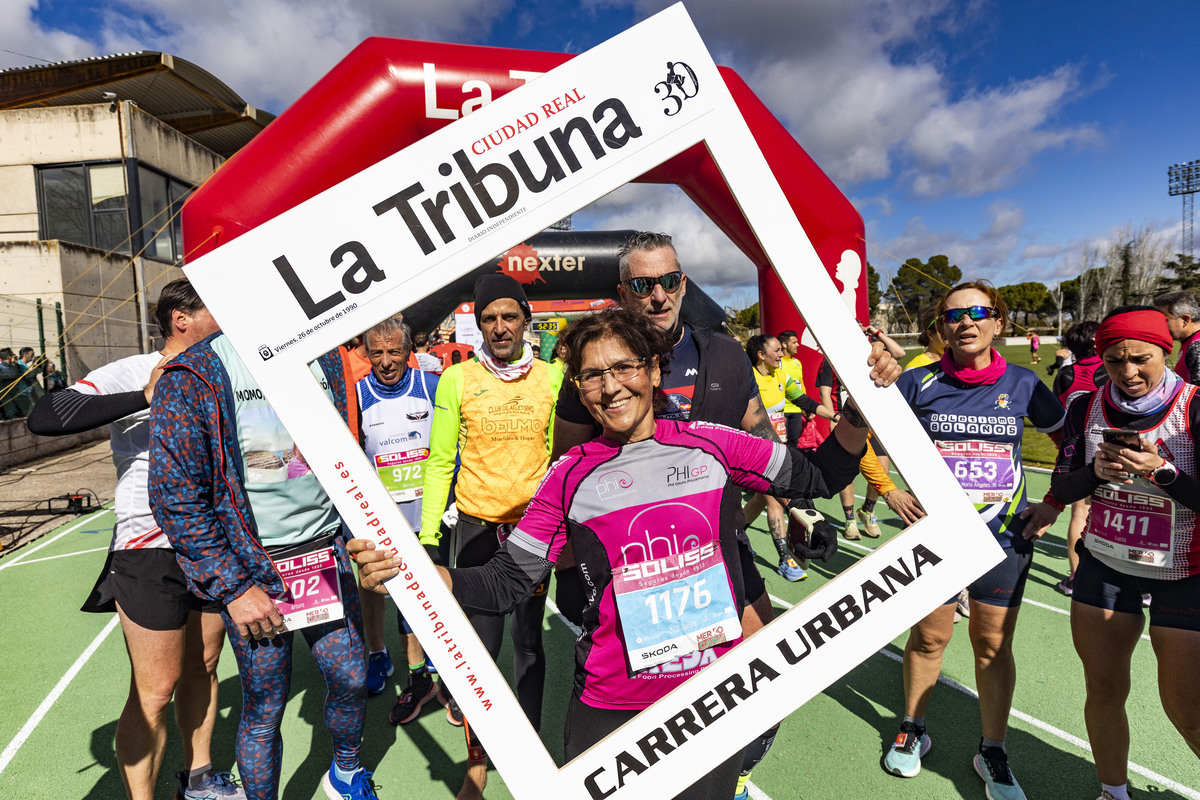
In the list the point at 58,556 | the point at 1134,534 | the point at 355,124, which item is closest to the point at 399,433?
the point at 355,124

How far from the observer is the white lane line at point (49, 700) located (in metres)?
3.05

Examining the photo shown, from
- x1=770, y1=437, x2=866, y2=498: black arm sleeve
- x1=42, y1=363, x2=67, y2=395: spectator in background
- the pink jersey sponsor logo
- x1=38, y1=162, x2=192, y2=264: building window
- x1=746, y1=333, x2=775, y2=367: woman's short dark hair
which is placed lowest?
the pink jersey sponsor logo

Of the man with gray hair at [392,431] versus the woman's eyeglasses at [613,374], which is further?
the man with gray hair at [392,431]

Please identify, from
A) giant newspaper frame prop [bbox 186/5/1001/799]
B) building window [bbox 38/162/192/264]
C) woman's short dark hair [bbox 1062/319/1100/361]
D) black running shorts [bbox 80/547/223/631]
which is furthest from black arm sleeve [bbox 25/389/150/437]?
building window [bbox 38/162/192/264]

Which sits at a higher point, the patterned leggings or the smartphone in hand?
the smartphone in hand

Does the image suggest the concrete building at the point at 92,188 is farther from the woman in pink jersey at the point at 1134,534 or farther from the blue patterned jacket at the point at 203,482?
the woman in pink jersey at the point at 1134,534

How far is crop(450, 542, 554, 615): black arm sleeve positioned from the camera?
4.91 feet

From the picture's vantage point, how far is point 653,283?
2.00 metres

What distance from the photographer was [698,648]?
148 centimetres

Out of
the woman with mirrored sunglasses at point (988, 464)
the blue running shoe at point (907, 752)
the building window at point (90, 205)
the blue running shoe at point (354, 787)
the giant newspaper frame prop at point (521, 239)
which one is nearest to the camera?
the giant newspaper frame prop at point (521, 239)

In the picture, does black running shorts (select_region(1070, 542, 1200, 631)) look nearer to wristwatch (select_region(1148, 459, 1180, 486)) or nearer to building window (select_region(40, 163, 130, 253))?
wristwatch (select_region(1148, 459, 1180, 486))

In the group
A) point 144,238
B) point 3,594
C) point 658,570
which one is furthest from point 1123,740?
point 144,238

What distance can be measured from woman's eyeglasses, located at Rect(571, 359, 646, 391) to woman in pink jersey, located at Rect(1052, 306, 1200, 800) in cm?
165

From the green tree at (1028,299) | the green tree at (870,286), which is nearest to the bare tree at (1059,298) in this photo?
the green tree at (1028,299)
